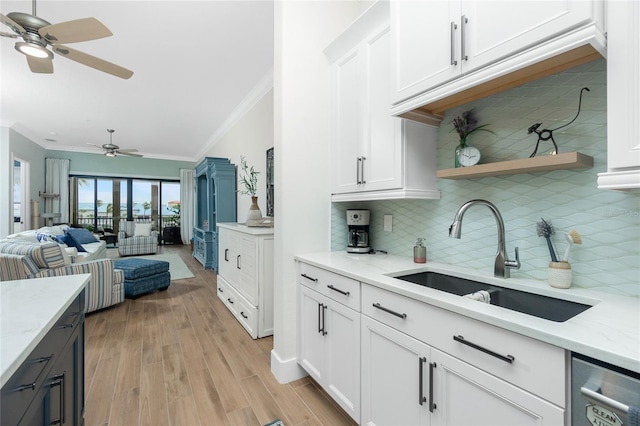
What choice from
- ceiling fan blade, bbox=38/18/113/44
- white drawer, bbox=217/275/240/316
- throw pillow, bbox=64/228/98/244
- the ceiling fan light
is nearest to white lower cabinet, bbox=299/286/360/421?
white drawer, bbox=217/275/240/316

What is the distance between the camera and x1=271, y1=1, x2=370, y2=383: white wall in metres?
2.10

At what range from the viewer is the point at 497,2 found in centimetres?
112

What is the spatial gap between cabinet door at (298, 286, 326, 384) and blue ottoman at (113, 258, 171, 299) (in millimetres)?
3062

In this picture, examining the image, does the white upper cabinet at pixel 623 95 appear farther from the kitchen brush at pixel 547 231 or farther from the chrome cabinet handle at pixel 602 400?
the chrome cabinet handle at pixel 602 400

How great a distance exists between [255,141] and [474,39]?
3877 mm

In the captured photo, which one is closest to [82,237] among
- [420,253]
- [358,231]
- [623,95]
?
[358,231]

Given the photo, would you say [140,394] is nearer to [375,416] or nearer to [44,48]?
[375,416]

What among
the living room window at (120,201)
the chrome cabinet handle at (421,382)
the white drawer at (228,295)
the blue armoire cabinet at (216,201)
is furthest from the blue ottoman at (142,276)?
the living room window at (120,201)

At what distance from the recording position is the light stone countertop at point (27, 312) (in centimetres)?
67

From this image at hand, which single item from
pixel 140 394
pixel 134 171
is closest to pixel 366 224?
pixel 140 394

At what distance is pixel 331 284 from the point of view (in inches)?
67.4

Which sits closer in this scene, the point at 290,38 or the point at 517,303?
the point at 517,303

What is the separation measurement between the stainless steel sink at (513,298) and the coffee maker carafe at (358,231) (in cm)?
60

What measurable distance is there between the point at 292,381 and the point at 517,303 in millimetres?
1613
